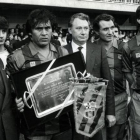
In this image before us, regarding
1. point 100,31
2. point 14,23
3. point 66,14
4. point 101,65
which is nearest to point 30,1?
point 14,23

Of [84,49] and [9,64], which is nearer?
[9,64]

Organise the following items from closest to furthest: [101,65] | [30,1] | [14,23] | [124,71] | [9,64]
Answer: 1. [9,64]
2. [101,65]
3. [124,71]
4. [30,1]
5. [14,23]

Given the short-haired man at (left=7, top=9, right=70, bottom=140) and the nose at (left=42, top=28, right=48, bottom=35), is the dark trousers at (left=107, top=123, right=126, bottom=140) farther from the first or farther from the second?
the nose at (left=42, top=28, right=48, bottom=35)

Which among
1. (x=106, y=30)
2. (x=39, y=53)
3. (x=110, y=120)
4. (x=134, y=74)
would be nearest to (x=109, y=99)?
(x=110, y=120)

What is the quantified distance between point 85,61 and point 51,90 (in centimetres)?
66

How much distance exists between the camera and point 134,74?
3211mm

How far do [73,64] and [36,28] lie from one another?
16.7 inches

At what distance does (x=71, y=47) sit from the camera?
3.00 m

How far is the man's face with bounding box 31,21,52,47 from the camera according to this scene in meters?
2.36

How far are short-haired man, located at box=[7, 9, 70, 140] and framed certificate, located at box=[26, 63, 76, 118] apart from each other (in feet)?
0.71

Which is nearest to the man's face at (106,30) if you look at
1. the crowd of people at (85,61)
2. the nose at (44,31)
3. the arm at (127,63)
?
the crowd of people at (85,61)

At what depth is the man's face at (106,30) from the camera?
3.60 meters

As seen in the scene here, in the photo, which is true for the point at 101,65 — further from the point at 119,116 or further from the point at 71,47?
the point at 119,116

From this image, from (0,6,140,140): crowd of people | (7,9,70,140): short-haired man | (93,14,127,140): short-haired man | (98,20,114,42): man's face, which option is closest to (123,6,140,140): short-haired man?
(0,6,140,140): crowd of people
